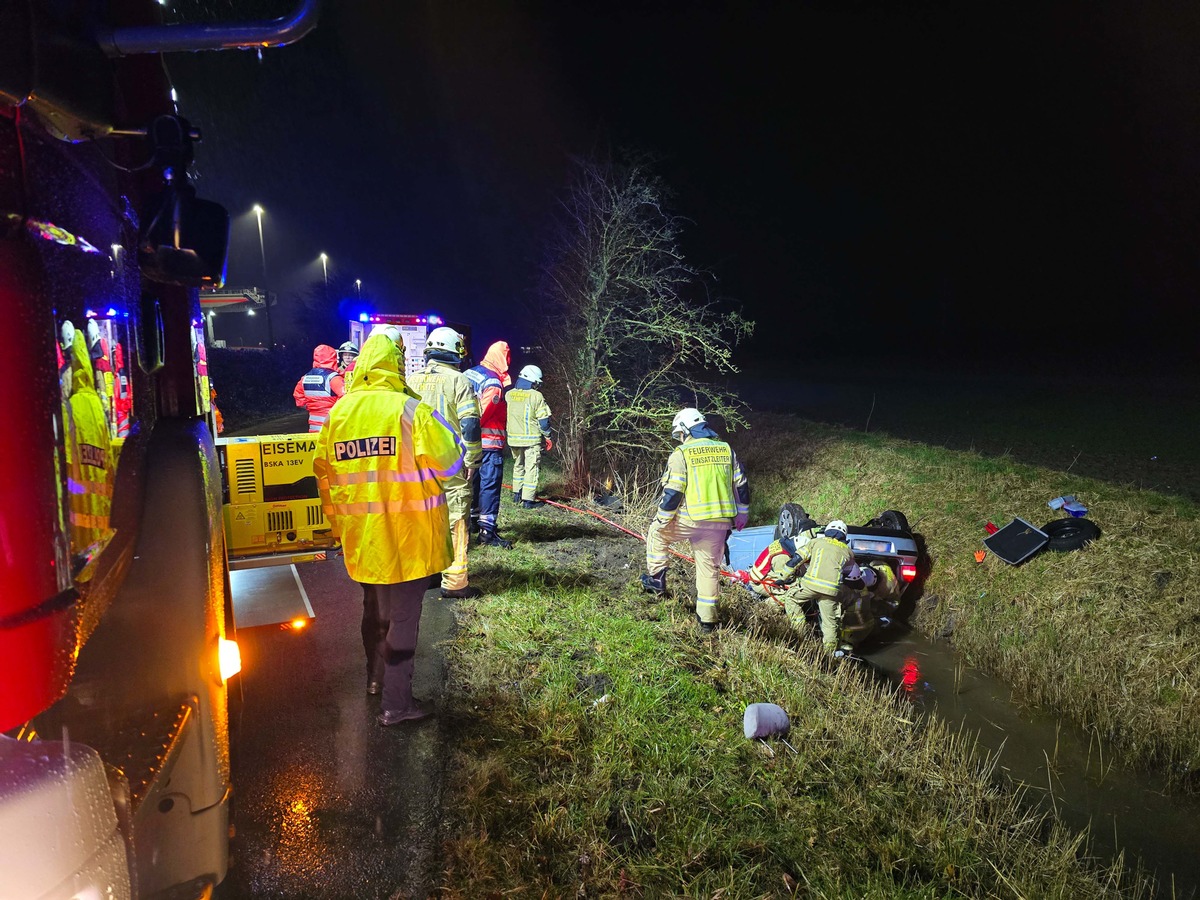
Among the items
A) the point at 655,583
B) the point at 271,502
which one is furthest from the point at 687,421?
the point at 271,502

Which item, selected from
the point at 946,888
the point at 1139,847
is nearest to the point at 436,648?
the point at 946,888

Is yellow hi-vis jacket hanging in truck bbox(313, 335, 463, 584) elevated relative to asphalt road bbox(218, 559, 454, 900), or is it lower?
elevated

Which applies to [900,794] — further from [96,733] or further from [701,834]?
[96,733]

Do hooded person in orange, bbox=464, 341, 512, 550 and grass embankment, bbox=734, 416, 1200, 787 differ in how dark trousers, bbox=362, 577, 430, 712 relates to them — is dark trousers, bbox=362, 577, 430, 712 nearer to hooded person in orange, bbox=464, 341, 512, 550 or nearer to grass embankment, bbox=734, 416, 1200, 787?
hooded person in orange, bbox=464, 341, 512, 550

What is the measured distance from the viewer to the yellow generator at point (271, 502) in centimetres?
481

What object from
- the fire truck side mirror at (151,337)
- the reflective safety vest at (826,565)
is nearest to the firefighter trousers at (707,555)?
the reflective safety vest at (826,565)

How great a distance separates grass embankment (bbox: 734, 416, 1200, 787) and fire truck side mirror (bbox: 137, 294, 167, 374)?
6.53 meters

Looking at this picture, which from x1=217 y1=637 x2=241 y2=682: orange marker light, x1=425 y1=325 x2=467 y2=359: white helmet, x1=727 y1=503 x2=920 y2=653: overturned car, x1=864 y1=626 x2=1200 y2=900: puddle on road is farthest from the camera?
x1=727 y1=503 x2=920 y2=653: overturned car

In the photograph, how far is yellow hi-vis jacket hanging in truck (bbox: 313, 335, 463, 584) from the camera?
3256 mm

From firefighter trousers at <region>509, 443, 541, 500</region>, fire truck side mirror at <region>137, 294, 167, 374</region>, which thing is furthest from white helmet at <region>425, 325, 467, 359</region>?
firefighter trousers at <region>509, 443, 541, 500</region>

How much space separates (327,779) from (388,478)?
1.43m

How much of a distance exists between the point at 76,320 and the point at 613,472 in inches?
370

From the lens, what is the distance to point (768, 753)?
377 cm

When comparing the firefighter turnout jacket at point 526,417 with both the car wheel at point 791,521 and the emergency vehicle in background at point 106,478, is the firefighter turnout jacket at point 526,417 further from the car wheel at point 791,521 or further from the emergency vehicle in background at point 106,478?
the emergency vehicle in background at point 106,478
